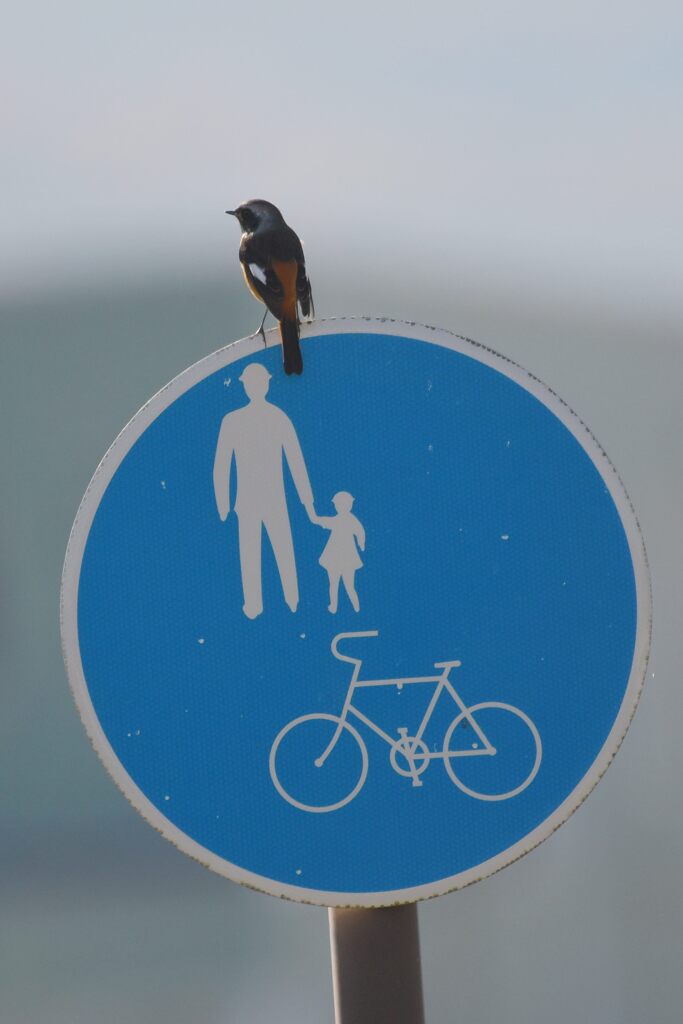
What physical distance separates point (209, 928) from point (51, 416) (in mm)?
2347

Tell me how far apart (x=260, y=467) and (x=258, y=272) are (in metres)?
0.24

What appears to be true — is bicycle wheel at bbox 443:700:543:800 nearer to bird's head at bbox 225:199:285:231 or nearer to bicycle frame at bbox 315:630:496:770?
bicycle frame at bbox 315:630:496:770

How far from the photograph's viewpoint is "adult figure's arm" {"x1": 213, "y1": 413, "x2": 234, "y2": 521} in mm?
1431

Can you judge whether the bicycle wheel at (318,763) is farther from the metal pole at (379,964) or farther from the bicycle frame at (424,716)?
the metal pole at (379,964)

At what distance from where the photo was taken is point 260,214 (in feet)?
5.20

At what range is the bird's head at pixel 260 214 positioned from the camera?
5.19ft

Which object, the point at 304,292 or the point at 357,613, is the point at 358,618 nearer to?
the point at 357,613

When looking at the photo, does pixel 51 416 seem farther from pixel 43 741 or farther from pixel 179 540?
pixel 179 540

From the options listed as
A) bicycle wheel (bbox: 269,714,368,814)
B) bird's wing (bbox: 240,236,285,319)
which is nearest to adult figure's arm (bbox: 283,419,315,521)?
bird's wing (bbox: 240,236,285,319)

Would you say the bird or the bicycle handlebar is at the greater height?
the bird

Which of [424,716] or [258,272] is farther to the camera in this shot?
[258,272]

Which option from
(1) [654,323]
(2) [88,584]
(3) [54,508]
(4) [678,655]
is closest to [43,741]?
(3) [54,508]

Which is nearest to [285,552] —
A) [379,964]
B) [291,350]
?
[291,350]

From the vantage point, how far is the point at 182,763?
1.41 metres
